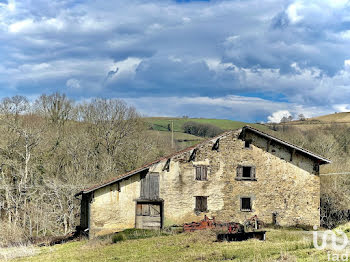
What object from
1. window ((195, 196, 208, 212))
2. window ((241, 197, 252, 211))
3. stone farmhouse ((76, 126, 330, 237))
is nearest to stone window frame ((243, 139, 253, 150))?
stone farmhouse ((76, 126, 330, 237))

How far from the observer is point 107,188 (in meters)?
27.5

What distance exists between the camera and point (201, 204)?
28531 mm

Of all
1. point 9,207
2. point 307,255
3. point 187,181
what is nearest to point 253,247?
point 307,255

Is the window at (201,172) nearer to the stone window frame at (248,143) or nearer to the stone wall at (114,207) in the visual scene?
the stone window frame at (248,143)

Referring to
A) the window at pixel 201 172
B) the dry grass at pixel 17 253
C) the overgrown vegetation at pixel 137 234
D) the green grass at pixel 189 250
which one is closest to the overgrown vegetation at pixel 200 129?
the window at pixel 201 172

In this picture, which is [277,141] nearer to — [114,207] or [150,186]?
[150,186]

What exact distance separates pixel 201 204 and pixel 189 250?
860cm

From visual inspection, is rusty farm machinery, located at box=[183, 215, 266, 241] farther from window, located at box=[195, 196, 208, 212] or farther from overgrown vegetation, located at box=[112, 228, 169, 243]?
overgrown vegetation, located at box=[112, 228, 169, 243]

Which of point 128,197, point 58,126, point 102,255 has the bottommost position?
point 102,255

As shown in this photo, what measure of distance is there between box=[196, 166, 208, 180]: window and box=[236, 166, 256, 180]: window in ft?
7.38

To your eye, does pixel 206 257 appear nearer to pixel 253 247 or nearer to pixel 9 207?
pixel 253 247

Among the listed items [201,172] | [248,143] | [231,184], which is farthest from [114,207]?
[248,143]

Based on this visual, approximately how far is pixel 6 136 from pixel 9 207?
693cm

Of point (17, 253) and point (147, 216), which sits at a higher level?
point (147, 216)
